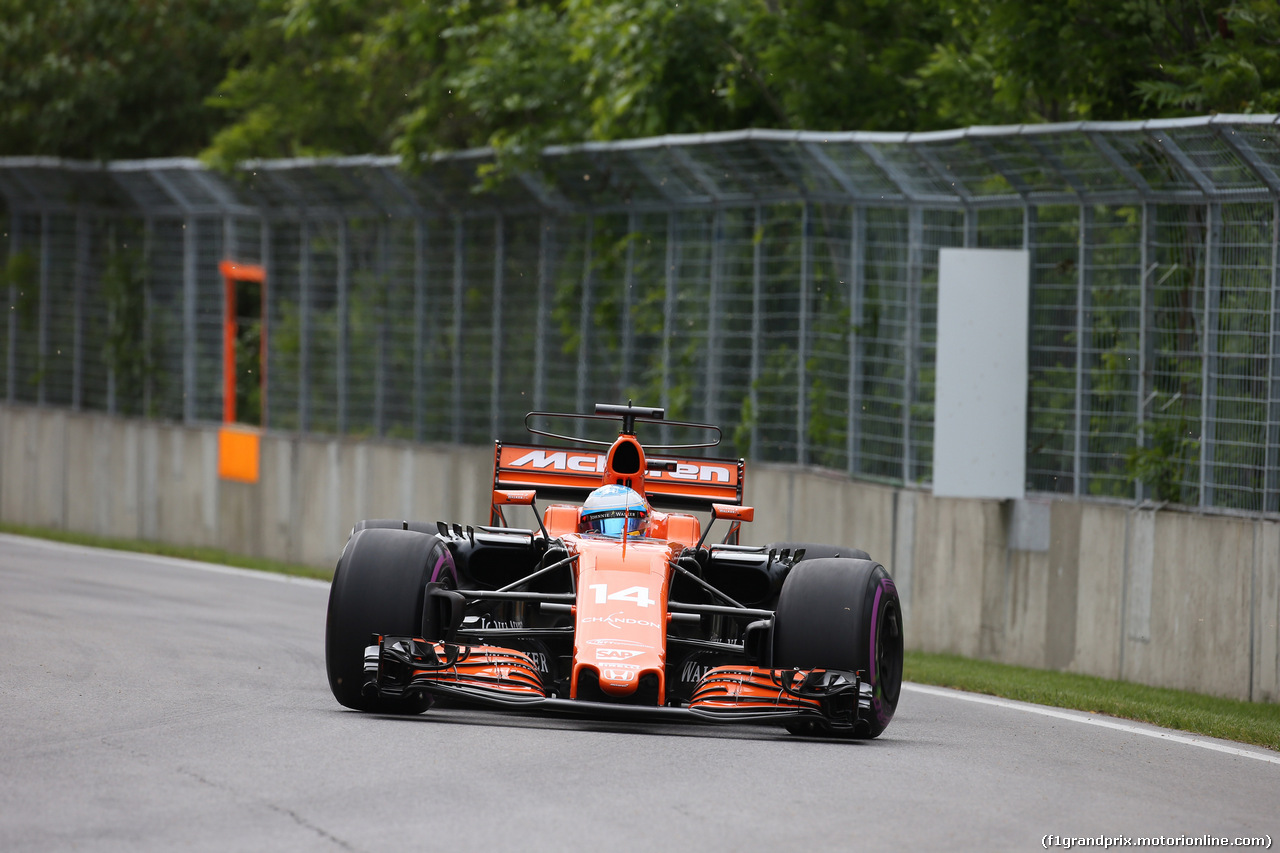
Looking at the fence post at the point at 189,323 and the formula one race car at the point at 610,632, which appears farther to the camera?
the fence post at the point at 189,323

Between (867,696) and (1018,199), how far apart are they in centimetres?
653

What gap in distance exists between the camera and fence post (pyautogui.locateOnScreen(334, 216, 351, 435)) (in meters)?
21.5

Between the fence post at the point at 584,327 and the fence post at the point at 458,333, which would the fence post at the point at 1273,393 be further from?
the fence post at the point at 458,333

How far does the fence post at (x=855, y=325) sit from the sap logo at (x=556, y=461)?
498cm

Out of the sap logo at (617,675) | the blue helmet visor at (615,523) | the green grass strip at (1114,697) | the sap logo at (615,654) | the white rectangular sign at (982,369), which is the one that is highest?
the white rectangular sign at (982,369)

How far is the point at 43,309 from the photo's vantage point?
2542 centimetres

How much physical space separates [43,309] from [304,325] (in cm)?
525

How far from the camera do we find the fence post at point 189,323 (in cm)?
2339

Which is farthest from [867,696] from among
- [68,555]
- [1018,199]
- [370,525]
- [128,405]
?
[128,405]

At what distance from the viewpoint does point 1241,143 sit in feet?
38.7

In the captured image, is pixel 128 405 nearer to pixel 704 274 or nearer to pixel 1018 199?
pixel 704 274

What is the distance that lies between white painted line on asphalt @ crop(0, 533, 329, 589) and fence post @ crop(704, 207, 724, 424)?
12.5 ft

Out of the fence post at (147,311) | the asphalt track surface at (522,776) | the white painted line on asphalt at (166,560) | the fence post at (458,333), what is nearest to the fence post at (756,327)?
the white painted line on asphalt at (166,560)

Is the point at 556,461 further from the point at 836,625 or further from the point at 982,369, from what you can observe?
the point at 982,369
